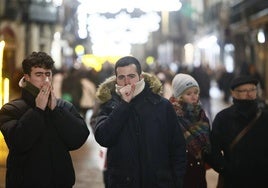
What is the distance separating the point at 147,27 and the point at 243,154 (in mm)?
53528

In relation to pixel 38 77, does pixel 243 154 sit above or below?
below

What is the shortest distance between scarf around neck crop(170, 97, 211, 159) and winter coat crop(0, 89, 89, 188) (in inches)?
56.7

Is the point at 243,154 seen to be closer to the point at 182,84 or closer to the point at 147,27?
the point at 182,84

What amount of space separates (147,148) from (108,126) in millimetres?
346

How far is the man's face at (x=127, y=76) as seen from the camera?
15.8 feet

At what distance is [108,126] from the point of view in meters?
4.72

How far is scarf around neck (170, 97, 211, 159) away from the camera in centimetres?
570

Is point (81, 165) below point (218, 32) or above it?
below

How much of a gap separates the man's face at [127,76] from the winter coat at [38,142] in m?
0.52

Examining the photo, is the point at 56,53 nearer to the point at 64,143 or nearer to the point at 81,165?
the point at 81,165

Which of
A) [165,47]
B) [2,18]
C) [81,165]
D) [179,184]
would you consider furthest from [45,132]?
[165,47]

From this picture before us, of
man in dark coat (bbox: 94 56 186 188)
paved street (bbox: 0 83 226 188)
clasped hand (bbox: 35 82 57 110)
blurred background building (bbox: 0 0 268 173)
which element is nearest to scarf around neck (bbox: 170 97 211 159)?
man in dark coat (bbox: 94 56 186 188)

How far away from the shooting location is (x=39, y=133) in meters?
4.37

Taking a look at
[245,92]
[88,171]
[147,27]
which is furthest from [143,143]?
[147,27]
